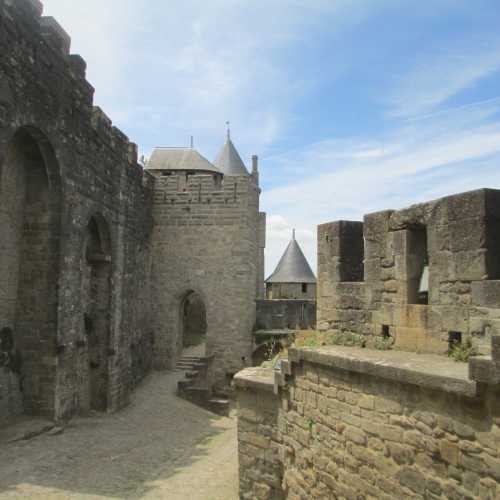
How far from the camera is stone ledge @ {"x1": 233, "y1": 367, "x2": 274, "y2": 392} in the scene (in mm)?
5969

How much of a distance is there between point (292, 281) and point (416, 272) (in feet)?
58.5

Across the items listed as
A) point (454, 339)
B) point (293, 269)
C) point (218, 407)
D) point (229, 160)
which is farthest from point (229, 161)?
point (454, 339)

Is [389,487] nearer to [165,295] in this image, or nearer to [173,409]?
[173,409]

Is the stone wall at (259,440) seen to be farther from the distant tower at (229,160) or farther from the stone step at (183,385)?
the distant tower at (229,160)

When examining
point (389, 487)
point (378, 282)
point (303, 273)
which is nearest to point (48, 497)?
point (389, 487)

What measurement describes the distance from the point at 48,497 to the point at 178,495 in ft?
5.04

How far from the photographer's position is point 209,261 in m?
14.6

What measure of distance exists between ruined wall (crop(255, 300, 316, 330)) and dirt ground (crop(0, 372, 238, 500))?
5031mm

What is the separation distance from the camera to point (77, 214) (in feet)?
30.5

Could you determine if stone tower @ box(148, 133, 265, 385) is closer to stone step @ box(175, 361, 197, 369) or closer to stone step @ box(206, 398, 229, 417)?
stone step @ box(175, 361, 197, 369)

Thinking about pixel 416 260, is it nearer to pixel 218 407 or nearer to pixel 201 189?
pixel 218 407

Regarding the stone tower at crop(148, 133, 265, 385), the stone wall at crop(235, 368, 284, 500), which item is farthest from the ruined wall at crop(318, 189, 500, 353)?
the stone tower at crop(148, 133, 265, 385)

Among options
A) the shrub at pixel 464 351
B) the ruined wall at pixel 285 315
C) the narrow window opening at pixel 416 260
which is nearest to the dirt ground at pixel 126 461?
the narrow window opening at pixel 416 260

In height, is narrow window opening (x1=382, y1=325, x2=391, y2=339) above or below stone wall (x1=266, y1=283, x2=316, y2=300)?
below
